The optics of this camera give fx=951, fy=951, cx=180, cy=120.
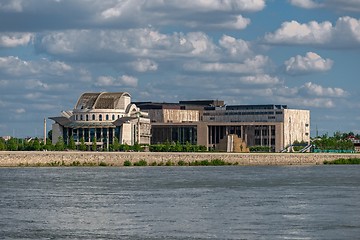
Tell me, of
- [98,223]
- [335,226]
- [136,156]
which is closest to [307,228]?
[335,226]

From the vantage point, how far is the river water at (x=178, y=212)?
48.2 m

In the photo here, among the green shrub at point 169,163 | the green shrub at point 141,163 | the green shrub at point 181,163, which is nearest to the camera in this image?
the green shrub at point 141,163

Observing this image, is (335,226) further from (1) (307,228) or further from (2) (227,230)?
(2) (227,230)

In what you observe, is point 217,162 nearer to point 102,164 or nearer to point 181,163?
point 181,163

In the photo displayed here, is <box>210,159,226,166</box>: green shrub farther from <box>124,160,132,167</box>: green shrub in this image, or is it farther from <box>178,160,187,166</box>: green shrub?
<box>124,160,132,167</box>: green shrub

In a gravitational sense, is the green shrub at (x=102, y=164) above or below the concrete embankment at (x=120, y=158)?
below

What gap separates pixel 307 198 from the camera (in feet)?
239

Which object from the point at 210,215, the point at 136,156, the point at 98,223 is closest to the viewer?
the point at 98,223

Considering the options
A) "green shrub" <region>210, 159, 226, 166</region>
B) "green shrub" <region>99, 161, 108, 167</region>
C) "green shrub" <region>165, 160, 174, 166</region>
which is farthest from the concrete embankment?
"green shrub" <region>210, 159, 226, 166</region>

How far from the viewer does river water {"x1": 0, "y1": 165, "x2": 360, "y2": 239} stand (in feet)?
158

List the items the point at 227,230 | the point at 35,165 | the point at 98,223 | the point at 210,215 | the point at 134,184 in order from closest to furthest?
the point at 227,230
the point at 98,223
the point at 210,215
the point at 134,184
the point at 35,165

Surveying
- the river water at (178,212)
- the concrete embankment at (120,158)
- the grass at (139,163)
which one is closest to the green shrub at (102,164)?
the grass at (139,163)

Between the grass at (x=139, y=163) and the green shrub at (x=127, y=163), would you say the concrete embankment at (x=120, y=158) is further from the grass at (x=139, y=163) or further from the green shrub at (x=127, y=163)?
the green shrub at (x=127, y=163)

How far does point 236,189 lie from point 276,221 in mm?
32100
